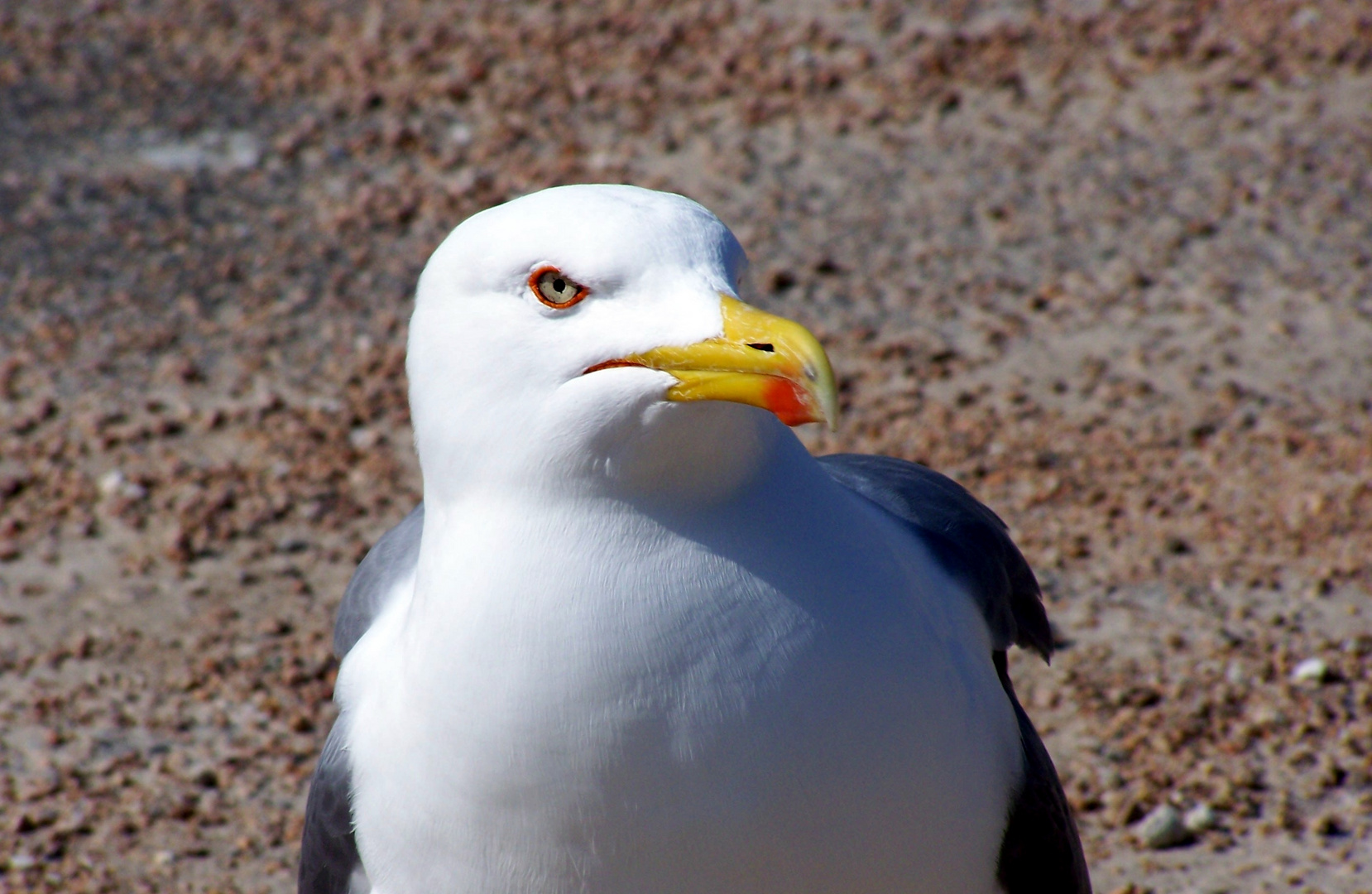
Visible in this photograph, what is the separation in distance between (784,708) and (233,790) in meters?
2.34

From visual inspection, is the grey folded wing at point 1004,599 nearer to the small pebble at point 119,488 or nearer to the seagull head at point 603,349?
the seagull head at point 603,349

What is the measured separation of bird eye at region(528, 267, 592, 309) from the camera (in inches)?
88.0

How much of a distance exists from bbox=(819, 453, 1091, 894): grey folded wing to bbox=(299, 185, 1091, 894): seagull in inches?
13.2

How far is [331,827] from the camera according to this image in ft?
9.09

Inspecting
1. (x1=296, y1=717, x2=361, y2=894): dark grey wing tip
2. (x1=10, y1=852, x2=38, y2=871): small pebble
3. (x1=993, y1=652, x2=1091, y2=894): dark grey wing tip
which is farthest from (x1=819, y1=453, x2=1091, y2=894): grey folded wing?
(x1=10, y1=852, x2=38, y2=871): small pebble

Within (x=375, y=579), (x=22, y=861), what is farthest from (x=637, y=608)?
(x=22, y=861)

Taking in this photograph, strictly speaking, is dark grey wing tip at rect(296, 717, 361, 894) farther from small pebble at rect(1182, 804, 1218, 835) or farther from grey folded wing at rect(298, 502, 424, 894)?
small pebble at rect(1182, 804, 1218, 835)

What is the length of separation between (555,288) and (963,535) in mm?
1163

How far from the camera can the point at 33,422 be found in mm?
5527

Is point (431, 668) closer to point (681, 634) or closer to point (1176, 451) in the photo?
point (681, 634)

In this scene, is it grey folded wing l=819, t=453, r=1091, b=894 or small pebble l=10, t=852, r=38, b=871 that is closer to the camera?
grey folded wing l=819, t=453, r=1091, b=894

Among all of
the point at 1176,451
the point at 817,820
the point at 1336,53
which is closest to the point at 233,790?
the point at 817,820

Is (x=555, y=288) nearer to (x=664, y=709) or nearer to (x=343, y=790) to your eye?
(x=664, y=709)

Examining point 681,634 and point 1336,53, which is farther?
point 1336,53
